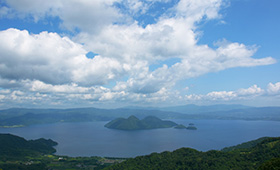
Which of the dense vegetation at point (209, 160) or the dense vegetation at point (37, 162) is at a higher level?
the dense vegetation at point (209, 160)

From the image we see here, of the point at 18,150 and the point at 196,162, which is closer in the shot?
the point at 196,162

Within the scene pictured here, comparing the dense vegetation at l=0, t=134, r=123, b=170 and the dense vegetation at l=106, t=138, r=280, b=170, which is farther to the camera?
the dense vegetation at l=0, t=134, r=123, b=170

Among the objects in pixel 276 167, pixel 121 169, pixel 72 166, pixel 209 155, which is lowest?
pixel 72 166

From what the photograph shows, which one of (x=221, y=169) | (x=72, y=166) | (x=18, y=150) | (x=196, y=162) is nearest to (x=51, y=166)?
(x=72, y=166)

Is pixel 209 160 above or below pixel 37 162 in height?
above

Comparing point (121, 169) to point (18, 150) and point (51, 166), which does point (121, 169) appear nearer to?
point (51, 166)

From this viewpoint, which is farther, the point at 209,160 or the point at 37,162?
the point at 37,162

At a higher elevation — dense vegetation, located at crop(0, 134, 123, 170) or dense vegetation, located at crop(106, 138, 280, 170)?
dense vegetation, located at crop(106, 138, 280, 170)

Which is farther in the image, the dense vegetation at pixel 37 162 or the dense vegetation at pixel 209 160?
the dense vegetation at pixel 37 162
